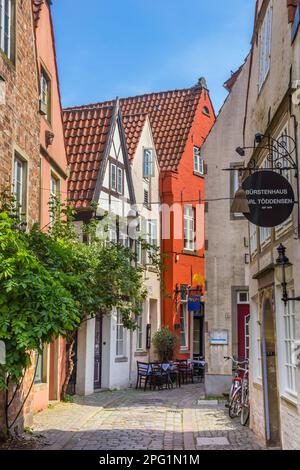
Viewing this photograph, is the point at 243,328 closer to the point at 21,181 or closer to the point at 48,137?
the point at 48,137

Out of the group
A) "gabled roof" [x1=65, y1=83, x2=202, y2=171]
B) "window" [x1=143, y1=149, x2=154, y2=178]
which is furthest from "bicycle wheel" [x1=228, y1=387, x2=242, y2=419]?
"gabled roof" [x1=65, y1=83, x2=202, y2=171]

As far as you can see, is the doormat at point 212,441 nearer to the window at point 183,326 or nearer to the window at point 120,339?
the window at point 120,339

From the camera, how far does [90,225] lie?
1789 cm

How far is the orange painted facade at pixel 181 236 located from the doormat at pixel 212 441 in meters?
13.0

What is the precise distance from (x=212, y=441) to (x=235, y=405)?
9.18 ft

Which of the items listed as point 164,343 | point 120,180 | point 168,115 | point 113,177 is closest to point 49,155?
point 113,177

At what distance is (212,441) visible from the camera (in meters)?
11.7

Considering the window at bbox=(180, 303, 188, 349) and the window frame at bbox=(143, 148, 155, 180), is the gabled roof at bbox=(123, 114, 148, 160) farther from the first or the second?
the window at bbox=(180, 303, 188, 349)

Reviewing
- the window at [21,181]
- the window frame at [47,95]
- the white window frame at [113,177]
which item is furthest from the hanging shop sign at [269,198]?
the white window frame at [113,177]

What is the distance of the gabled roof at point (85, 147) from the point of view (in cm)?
2020

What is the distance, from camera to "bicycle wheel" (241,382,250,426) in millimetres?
13406

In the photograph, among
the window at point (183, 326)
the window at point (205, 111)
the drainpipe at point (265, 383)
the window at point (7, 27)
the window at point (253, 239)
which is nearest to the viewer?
the drainpipe at point (265, 383)
